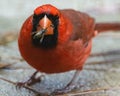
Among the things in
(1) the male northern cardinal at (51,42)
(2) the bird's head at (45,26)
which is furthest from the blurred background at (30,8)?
(2) the bird's head at (45,26)

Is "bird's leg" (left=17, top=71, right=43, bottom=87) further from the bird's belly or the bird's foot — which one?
the bird's belly

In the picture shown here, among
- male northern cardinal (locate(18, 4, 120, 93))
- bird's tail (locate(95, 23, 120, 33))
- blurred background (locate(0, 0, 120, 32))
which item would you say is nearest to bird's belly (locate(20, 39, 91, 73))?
male northern cardinal (locate(18, 4, 120, 93))

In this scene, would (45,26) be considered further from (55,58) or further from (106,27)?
(106,27)

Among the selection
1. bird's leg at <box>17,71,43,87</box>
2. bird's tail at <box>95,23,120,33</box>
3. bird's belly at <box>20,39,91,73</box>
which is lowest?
bird's leg at <box>17,71,43,87</box>

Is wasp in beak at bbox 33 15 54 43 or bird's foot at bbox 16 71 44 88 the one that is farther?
bird's foot at bbox 16 71 44 88

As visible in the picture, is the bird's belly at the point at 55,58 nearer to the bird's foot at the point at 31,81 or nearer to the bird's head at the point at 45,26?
the bird's head at the point at 45,26

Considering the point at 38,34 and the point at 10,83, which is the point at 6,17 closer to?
the point at 10,83
